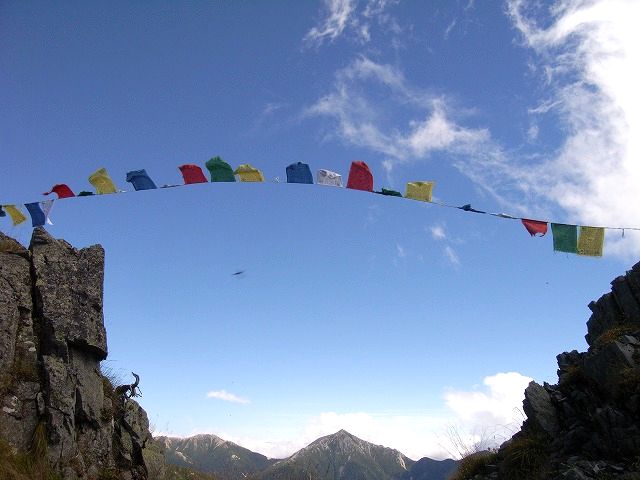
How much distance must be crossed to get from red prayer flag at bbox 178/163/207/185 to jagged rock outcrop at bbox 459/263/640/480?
12.7 metres

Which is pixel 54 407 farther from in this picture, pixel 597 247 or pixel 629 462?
pixel 597 247

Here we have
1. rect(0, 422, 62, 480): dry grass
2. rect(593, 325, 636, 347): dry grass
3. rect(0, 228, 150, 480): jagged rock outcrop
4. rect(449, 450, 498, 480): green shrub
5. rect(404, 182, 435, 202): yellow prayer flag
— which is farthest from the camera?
rect(449, 450, 498, 480): green shrub

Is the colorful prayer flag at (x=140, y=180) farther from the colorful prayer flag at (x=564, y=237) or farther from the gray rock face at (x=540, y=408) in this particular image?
the gray rock face at (x=540, y=408)

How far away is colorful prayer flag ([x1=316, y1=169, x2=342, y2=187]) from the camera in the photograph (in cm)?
1424

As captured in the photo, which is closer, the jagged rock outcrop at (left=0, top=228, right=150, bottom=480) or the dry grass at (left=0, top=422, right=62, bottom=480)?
the dry grass at (left=0, top=422, right=62, bottom=480)

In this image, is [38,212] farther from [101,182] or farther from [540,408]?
[540,408]

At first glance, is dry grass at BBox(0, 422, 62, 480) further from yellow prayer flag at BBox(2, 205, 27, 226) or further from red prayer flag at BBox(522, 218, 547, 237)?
red prayer flag at BBox(522, 218, 547, 237)

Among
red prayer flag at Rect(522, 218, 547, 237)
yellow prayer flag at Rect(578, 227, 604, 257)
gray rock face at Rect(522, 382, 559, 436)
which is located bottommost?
gray rock face at Rect(522, 382, 559, 436)

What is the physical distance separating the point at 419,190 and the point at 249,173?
5.36 metres

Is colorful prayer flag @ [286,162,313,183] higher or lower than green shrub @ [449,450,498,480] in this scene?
higher

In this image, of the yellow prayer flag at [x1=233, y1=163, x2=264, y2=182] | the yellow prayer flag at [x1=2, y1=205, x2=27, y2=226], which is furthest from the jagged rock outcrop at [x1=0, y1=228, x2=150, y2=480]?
the yellow prayer flag at [x1=233, y1=163, x2=264, y2=182]

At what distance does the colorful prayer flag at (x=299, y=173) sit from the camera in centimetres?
1420

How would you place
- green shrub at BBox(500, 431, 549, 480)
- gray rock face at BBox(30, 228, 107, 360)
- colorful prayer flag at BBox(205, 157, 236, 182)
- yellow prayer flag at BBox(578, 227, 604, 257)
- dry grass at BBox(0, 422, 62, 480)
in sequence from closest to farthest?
dry grass at BBox(0, 422, 62, 480) → gray rock face at BBox(30, 228, 107, 360) → green shrub at BBox(500, 431, 549, 480) → yellow prayer flag at BBox(578, 227, 604, 257) → colorful prayer flag at BBox(205, 157, 236, 182)

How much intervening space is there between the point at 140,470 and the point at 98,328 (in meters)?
3.79
